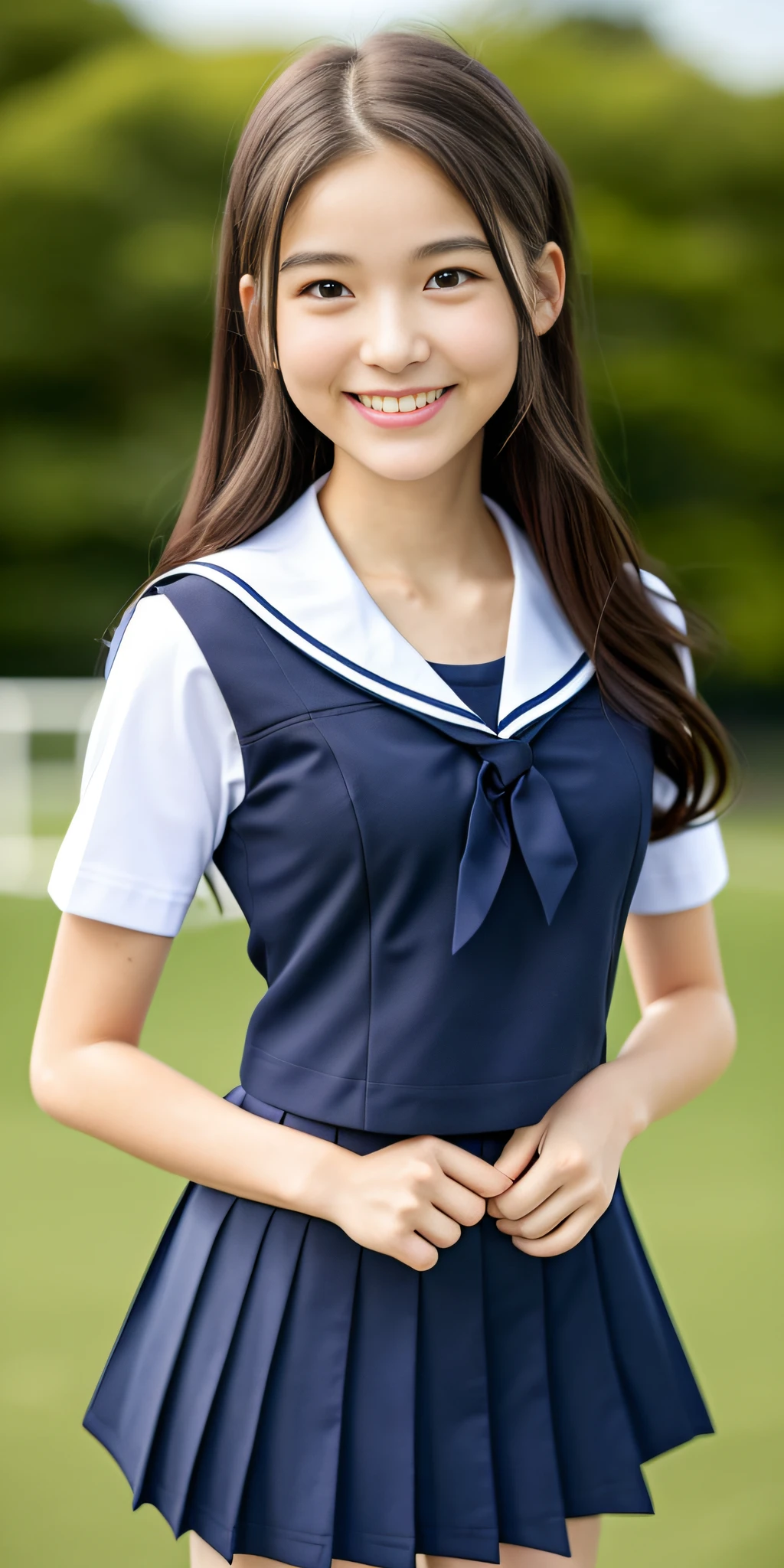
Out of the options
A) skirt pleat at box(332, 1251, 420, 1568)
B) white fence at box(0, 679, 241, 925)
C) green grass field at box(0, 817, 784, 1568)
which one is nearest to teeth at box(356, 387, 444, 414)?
skirt pleat at box(332, 1251, 420, 1568)

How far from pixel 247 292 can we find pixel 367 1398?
0.68 metres

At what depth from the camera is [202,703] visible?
0.88 m

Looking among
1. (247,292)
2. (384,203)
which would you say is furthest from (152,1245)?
(384,203)

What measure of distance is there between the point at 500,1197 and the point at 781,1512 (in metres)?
1.12

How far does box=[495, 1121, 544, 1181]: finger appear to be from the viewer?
89 centimetres

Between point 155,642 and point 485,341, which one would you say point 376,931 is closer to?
point 155,642

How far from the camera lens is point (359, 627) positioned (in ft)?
2.96

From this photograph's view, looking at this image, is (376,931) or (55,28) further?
(55,28)

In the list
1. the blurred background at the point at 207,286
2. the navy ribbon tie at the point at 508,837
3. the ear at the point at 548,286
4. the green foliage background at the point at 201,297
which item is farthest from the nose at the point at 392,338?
the green foliage background at the point at 201,297

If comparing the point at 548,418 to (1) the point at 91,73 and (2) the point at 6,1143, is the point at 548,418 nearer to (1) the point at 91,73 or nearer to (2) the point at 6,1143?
(2) the point at 6,1143

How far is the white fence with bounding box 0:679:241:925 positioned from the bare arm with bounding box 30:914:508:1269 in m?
4.03

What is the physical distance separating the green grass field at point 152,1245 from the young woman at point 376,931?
0.88 meters

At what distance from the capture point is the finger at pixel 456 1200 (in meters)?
0.86

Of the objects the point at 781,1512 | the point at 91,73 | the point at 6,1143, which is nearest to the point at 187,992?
the point at 6,1143
